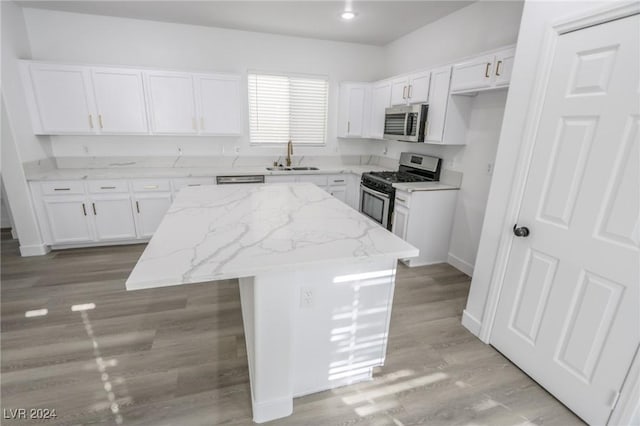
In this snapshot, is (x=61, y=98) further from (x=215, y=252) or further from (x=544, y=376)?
(x=544, y=376)

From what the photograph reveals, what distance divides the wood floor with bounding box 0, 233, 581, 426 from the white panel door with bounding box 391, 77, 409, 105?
239 cm

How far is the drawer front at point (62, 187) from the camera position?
3.40 m

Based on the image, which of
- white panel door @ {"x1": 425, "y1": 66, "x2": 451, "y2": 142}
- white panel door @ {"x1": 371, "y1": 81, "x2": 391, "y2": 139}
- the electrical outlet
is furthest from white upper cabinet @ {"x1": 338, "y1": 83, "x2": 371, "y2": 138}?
the electrical outlet

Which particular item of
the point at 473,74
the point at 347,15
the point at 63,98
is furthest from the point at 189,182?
the point at 473,74

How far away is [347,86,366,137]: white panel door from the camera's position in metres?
4.46

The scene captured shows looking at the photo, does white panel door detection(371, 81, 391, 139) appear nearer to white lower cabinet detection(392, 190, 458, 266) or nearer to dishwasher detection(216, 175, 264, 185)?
white lower cabinet detection(392, 190, 458, 266)

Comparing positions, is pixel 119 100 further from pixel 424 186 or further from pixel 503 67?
pixel 503 67

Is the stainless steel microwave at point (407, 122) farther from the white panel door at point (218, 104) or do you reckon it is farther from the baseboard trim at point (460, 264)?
the white panel door at point (218, 104)

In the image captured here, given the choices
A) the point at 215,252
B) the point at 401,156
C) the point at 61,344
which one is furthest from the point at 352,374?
the point at 401,156

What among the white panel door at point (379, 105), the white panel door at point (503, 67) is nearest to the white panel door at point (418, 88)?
the white panel door at point (379, 105)

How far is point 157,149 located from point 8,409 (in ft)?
10.7

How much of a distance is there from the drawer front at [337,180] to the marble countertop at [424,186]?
1.16 metres

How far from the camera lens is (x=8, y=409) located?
162cm

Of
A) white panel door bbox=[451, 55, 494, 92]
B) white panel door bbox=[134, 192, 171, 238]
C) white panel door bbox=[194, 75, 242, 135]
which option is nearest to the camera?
white panel door bbox=[451, 55, 494, 92]
